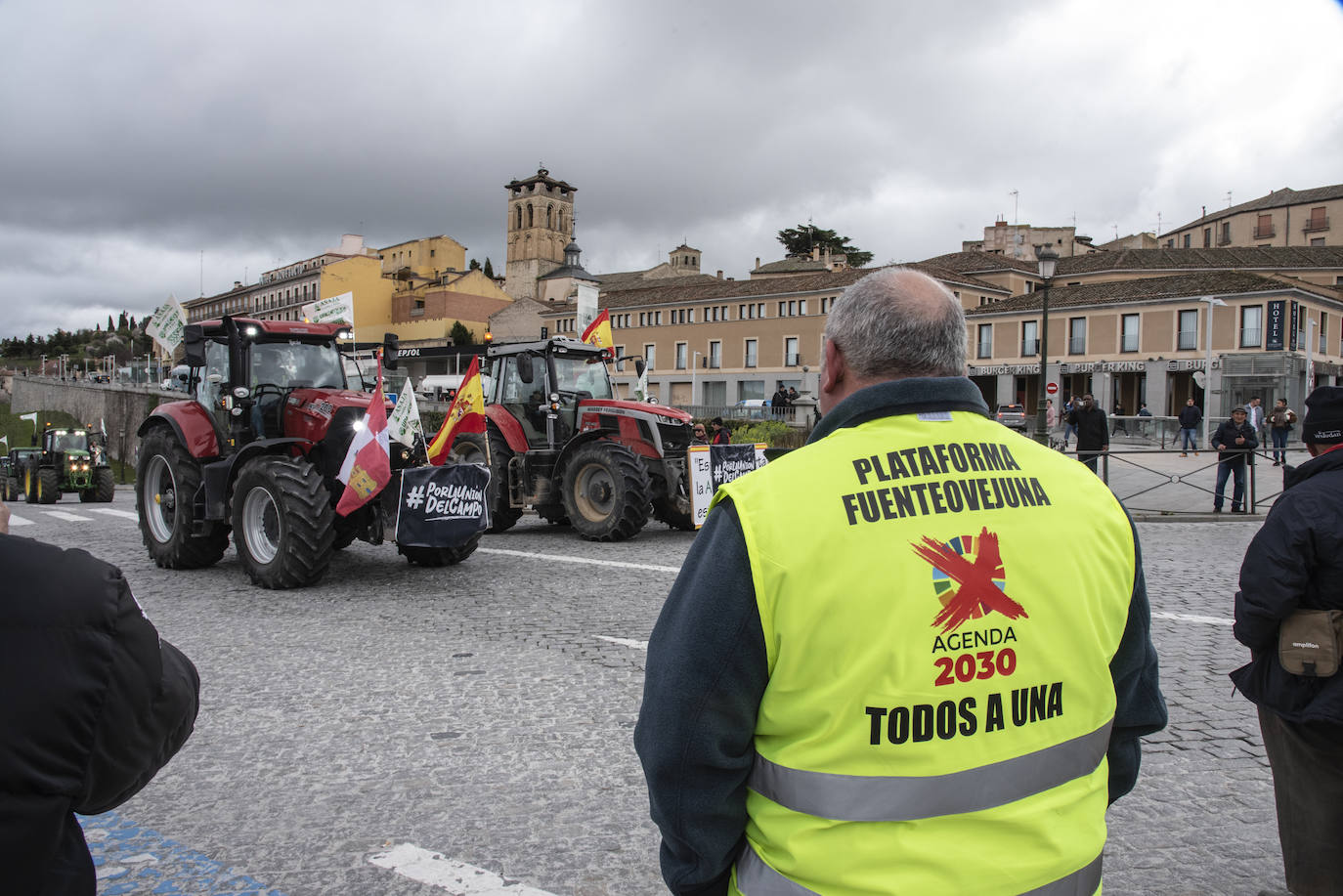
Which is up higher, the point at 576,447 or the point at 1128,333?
the point at 1128,333

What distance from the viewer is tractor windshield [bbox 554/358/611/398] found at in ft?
39.9

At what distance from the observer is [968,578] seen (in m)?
1.53

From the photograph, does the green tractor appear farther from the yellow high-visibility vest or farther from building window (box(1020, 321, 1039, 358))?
building window (box(1020, 321, 1039, 358))

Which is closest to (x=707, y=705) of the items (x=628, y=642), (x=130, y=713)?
(x=130, y=713)

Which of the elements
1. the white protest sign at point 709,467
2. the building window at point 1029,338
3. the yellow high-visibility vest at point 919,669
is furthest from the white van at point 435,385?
the yellow high-visibility vest at point 919,669

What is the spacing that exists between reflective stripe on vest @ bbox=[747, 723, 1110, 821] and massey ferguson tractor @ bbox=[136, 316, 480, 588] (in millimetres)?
6783

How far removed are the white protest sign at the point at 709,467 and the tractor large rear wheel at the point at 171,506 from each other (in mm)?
5127

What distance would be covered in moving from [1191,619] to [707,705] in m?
6.64

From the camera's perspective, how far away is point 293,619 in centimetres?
689

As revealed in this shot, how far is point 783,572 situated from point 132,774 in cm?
106

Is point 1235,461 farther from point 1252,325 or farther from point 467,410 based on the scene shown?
point 1252,325

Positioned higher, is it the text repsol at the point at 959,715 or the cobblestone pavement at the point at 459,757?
the text repsol at the point at 959,715

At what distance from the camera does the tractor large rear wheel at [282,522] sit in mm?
7590

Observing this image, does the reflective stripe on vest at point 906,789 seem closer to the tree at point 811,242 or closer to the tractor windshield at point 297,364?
the tractor windshield at point 297,364
